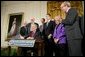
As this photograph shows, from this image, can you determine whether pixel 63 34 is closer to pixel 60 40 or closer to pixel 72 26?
pixel 60 40

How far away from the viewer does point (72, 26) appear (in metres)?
2.35

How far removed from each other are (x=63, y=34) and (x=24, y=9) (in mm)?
1375

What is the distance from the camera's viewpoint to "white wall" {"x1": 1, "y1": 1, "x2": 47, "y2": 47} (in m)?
3.43

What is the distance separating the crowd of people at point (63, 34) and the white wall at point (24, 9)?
13.2 inches

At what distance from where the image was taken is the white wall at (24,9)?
3.43 meters

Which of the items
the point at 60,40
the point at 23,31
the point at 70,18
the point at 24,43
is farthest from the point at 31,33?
the point at 70,18

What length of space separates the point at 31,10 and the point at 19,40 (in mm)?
888

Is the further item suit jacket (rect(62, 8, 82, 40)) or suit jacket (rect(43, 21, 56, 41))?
suit jacket (rect(43, 21, 56, 41))

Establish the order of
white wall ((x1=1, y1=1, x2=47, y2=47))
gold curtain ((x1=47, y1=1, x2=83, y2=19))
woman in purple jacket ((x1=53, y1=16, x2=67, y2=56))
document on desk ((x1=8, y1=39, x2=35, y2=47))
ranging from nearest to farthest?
woman in purple jacket ((x1=53, y1=16, x2=67, y2=56)), document on desk ((x1=8, y1=39, x2=35, y2=47)), gold curtain ((x1=47, y1=1, x2=83, y2=19)), white wall ((x1=1, y1=1, x2=47, y2=47))

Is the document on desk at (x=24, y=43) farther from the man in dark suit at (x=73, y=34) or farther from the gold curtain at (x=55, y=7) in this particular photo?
the gold curtain at (x=55, y=7)

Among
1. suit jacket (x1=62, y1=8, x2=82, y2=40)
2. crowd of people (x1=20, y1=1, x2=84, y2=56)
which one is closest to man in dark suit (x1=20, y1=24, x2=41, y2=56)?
crowd of people (x1=20, y1=1, x2=84, y2=56)

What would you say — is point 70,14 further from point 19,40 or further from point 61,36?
point 19,40

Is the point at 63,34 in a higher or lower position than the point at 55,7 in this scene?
lower

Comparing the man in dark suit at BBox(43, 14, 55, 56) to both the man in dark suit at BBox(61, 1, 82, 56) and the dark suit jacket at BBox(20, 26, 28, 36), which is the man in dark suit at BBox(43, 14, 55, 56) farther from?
the man in dark suit at BBox(61, 1, 82, 56)
